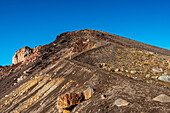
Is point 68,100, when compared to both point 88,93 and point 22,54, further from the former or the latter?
point 22,54

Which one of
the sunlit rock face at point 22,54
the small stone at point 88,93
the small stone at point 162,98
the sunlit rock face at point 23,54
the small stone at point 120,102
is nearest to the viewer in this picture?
the small stone at point 162,98

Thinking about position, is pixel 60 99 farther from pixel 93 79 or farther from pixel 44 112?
pixel 93 79

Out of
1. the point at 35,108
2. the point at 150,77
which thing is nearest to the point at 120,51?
the point at 150,77

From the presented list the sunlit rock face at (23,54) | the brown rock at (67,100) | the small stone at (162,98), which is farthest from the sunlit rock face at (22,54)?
the small stone at (162,98)

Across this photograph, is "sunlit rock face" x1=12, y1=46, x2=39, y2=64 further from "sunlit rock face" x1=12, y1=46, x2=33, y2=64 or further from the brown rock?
the brown rock

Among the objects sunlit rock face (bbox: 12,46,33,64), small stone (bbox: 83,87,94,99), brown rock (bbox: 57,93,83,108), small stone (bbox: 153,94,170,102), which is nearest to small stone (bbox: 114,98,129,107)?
small stone (bbox: 153,94,170,102)

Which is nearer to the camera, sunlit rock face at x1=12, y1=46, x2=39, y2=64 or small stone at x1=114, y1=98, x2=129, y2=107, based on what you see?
small stone at x1=114, y1=98, x2=129, y2=107

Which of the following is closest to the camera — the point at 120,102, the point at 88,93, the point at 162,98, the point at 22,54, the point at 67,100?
the point at 162,98

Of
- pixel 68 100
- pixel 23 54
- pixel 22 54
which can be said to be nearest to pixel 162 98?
pixel 68 100

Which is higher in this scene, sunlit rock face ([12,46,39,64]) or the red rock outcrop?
sunlit rock face ([12,46,39,64])

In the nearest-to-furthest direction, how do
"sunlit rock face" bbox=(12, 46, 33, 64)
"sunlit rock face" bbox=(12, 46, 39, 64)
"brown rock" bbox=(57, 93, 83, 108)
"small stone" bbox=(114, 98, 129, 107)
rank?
"small stone" bbox=(114, 98, 129, 107)
"brown rock" bbox=(57, 93, 83, 108)
"sunlit rock face" bbox=(12, 46, 39, 64)
"sunlit rock face" bbox=(12, 46, 33, 64)

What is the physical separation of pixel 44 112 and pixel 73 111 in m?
3.71

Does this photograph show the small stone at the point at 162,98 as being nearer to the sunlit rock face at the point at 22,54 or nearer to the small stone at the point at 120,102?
the small stone at the point at 120,102

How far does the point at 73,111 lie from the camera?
1002 centimetres
